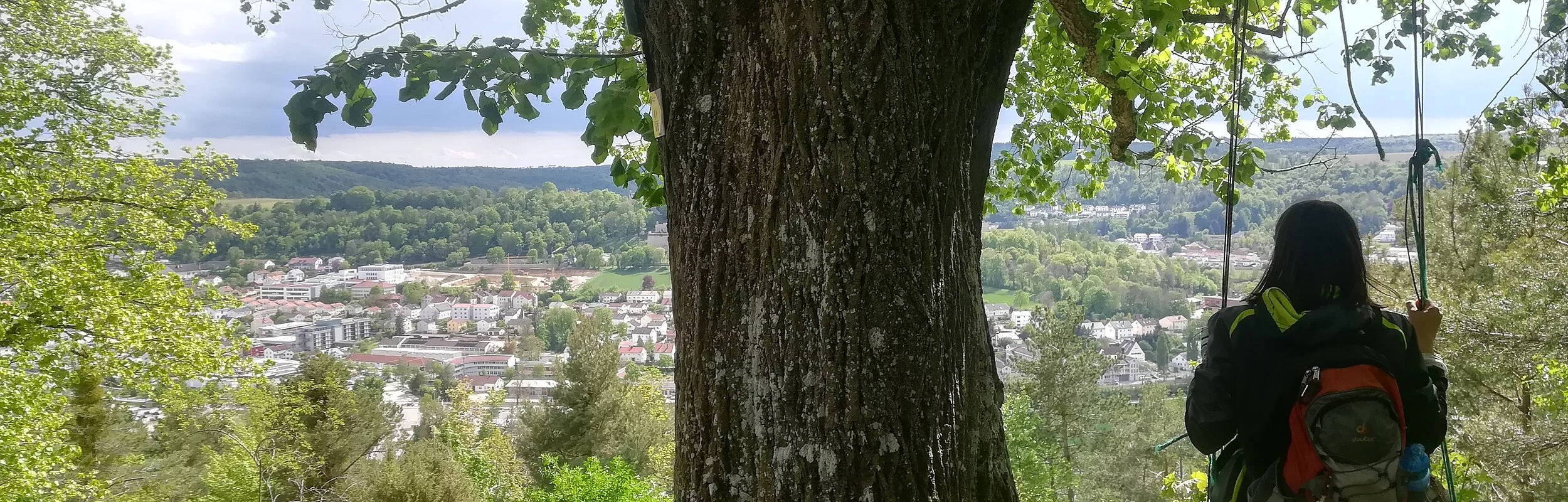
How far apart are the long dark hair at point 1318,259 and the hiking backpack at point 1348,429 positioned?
0.45 ft

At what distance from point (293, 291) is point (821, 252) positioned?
171 ft

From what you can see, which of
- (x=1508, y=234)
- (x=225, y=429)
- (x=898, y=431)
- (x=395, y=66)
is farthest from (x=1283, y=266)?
(x=225, y=429)

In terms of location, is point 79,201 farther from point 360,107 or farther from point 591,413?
point 591,413

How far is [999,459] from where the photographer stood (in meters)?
1.36

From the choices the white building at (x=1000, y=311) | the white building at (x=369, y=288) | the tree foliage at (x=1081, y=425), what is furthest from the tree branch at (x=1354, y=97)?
the white building at (x=369, y=288)

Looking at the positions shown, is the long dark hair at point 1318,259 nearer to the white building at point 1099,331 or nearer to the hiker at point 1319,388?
the hiker at point 1319,388

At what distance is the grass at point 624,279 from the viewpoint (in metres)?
52.9

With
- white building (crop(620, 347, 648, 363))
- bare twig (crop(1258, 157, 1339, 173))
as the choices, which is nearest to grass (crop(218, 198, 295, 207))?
white building (crop(620, 347, 648, 363))

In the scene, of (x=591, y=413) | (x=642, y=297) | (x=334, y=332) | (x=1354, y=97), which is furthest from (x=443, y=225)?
(x=1354, y=97)

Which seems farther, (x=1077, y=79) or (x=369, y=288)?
(x=369, y=288)

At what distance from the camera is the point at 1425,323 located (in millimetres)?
1673

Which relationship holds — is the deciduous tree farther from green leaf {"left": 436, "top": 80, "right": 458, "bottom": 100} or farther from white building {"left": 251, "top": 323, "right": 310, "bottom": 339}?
white building {"left": 251, "top": 323, "right": 310, "bottom": 339}

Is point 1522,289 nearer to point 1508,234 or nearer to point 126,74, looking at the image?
point 1508,234

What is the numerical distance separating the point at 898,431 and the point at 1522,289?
10.4m
